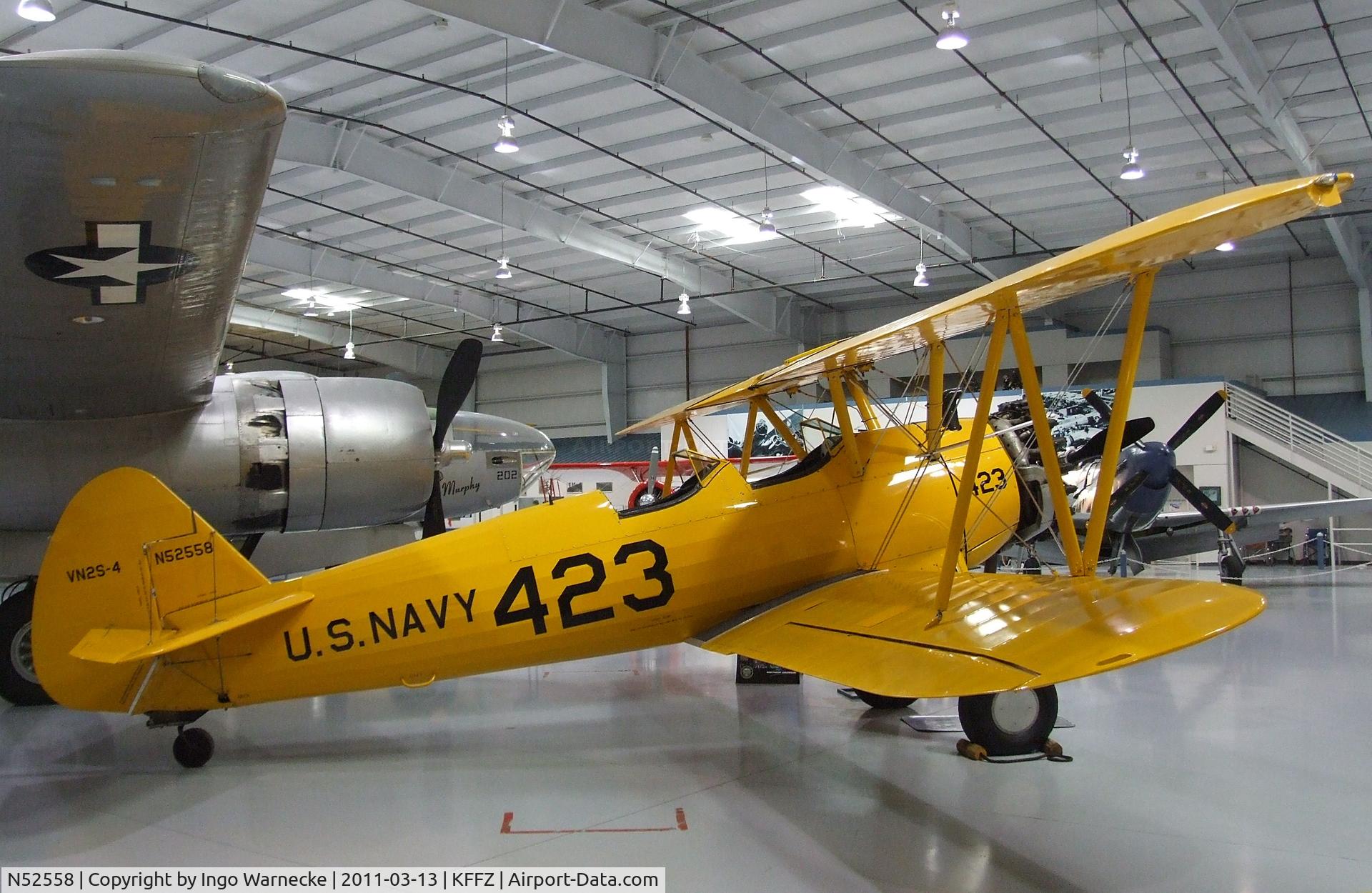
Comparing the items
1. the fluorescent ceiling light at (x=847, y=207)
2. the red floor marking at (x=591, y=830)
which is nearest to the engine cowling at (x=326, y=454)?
the red floor marking at (x=591, y=830)

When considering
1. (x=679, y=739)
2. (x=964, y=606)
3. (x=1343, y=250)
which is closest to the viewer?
(x=964, y=606)

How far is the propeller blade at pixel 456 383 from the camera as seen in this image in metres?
6.67

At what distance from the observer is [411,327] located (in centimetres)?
3086

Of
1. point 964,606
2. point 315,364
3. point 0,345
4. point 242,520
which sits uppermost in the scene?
point 315,364

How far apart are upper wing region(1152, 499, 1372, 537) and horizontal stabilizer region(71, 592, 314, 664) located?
37.7ft

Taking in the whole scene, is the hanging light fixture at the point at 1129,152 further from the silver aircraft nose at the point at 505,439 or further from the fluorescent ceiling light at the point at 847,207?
the silver aircraft nose at the point at 505,439

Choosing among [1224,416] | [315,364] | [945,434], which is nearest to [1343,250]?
[1224,416]

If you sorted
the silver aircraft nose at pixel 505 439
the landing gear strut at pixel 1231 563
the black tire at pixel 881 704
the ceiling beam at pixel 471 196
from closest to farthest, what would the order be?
the black tire at pixel 881 704 → the silver aircraft nose at pixel 505 439 → the landing gear strut at pixel 1231 563 → the ceiling beam at pixel 471 196

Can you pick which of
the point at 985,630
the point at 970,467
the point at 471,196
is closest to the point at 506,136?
the point at 471,196

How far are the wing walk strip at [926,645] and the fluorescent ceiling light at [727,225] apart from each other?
47.4 ft

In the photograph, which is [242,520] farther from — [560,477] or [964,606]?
[560,477]

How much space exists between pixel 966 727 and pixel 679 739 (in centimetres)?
189

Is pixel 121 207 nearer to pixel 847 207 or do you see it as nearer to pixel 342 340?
pixel 847 207

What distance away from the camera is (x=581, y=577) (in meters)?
5.43
